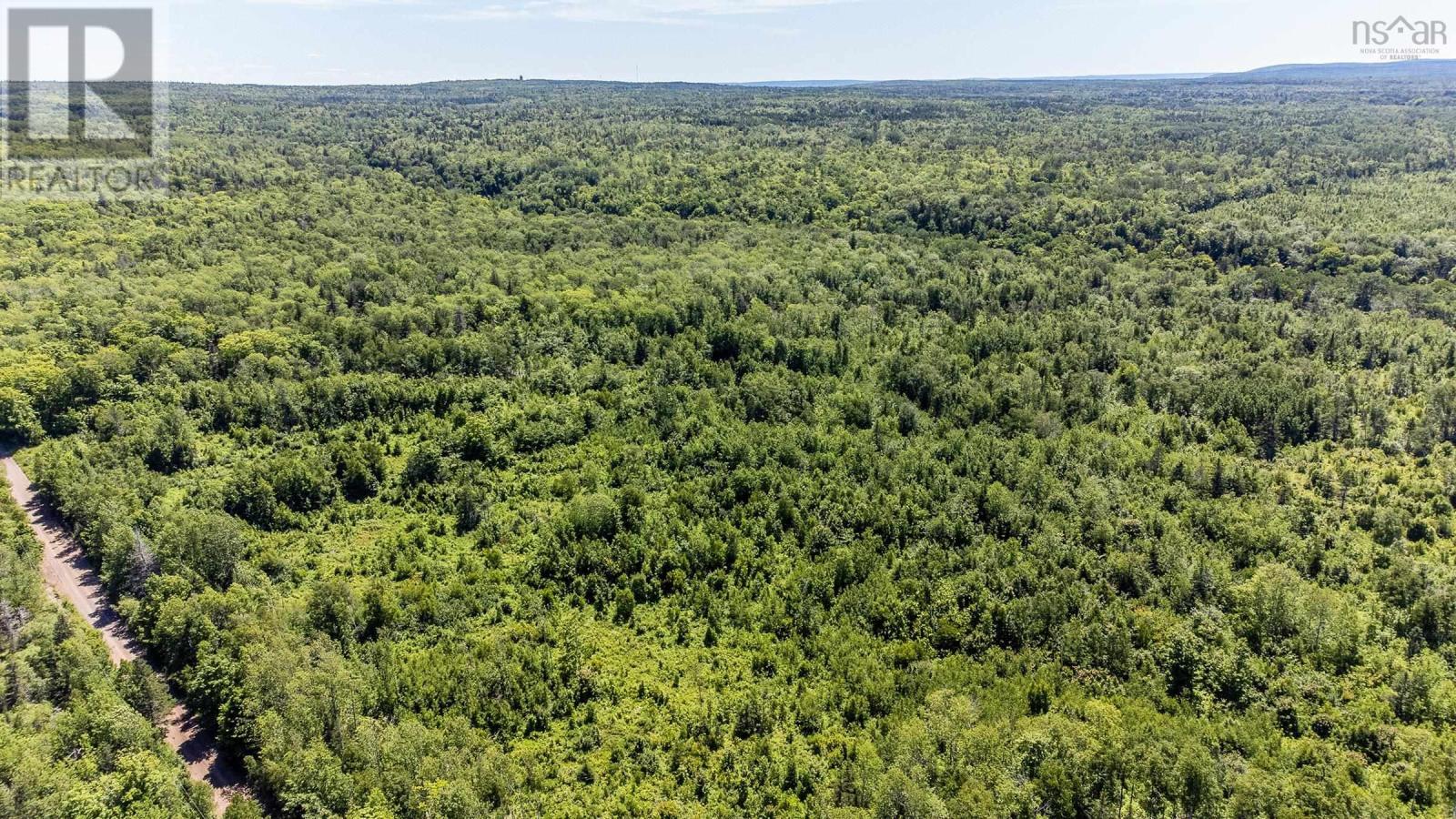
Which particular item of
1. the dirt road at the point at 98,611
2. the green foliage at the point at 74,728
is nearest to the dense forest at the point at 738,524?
the green foliage at the point at 74,728

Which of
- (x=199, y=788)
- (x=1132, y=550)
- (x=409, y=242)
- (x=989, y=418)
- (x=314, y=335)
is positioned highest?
(x=409, y=242)

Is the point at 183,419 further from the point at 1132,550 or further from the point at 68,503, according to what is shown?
the point at 1132,550

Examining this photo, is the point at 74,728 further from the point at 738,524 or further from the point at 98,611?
the point at 738,524

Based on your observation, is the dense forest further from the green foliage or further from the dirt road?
the dirt road

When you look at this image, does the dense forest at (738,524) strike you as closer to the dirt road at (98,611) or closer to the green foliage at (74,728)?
the green foliage at (74,728)

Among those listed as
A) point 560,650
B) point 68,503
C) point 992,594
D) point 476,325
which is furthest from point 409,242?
point 992,594

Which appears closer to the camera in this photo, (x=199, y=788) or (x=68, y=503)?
(x=199, y=788)

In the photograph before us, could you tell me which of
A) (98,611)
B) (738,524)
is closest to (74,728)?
(98,611)
